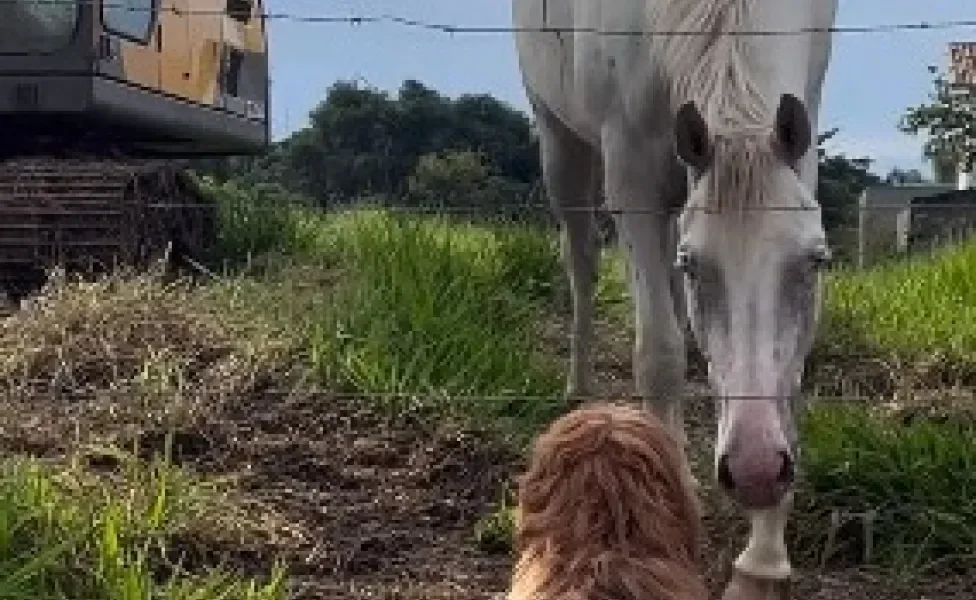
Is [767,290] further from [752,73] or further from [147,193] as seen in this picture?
[147,193]

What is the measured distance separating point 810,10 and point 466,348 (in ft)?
6.13

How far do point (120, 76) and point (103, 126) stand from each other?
482 millimetres

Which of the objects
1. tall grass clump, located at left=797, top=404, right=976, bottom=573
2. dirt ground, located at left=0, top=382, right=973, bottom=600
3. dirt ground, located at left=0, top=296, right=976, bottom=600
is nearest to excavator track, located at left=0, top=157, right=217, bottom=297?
dirt ground, located at left=0, top=296, right=976, bottom=600

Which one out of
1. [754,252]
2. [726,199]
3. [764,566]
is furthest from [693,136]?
[764,566]

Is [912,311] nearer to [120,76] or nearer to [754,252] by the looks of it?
[754,252]

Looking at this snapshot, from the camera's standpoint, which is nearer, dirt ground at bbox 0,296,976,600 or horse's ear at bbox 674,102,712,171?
horse's ear at bbox 674,102,712,171

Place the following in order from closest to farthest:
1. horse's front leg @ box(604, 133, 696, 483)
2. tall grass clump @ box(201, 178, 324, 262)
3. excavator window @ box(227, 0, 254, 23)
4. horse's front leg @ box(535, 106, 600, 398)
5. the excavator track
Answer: horse's front leg @ box(604, 133, 696, 483) < horse's front leg @ box(535, 106, 600, 398) < the excavator track < tall grass clump @ box(201, 178, 324, 262) < excavator window @ box(227, 0, 254, 23)

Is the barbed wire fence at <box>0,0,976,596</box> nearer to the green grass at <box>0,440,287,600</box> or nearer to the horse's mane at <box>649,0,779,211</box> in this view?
the horse's mane at <box>649,0,779,211</box>

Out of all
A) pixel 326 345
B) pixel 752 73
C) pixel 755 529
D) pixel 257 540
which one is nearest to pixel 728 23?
pixel 752 73

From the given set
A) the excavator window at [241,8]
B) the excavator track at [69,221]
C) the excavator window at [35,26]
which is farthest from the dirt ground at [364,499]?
the excavator window at [241,8]

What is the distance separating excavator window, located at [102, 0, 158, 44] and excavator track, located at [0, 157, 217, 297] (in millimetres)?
984

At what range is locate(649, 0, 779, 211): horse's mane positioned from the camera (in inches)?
163

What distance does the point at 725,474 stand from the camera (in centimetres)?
377

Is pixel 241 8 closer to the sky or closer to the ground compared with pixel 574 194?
closer to the sky
